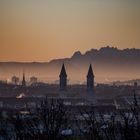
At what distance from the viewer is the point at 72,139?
29.9 m

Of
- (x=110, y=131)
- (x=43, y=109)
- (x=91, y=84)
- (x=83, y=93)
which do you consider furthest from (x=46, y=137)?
(x=83, y=93)

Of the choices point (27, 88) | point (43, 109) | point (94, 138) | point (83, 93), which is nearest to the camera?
point (94, 138)

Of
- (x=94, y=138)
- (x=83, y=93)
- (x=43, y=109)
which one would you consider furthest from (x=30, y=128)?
(x=83, y=93)

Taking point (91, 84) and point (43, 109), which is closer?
point (43, 109)

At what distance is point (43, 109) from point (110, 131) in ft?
19.1

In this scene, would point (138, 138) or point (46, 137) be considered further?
point (46, 137)

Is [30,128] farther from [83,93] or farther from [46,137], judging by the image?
[83,93]

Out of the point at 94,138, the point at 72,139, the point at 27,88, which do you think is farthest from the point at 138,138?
the point at 27,88

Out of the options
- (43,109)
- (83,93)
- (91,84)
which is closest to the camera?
(43,109)

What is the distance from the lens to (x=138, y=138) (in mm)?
18688

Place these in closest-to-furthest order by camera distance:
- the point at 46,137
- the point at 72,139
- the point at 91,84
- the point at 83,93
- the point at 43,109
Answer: the point at 46,137
the point at 43,109
the point at 72,139
the point at 91,84
the point at 83,93

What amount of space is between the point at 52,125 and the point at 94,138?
11.7ft

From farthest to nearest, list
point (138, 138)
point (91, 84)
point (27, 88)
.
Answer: point (27, 88), point (91, 84), point (138, 138)

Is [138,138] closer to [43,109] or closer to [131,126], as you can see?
[131,126]
